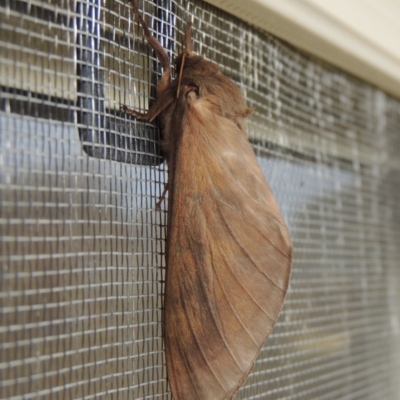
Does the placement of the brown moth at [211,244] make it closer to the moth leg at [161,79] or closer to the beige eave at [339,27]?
the moth leg at [161,79]

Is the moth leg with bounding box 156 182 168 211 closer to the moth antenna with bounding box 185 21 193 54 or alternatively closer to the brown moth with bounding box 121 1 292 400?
the brown moth with bounding box 121 1 292 400

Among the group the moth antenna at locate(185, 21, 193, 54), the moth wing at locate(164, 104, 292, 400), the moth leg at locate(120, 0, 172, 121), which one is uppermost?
the moth antenna at locate(185, 21, 193, 54)

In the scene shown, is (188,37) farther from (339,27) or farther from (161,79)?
(339,27)

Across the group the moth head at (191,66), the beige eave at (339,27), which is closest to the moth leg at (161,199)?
the moth head at (191,66)

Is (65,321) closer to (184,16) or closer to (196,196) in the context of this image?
(196,196)

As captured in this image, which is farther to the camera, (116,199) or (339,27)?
(339,27)

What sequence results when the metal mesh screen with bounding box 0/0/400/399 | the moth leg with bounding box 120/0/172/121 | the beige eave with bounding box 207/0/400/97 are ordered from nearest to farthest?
1. the metal mesh screen with bounding box 0/0/400/399
2. the moth leg with bounding box 120/0/172/121
3. the beige eave with bounding box 207/0/400/97

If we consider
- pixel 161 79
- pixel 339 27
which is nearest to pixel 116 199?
pixel 161 79

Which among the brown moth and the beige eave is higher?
the beige eave

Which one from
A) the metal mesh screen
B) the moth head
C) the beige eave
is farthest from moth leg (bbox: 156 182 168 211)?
the beige eave
